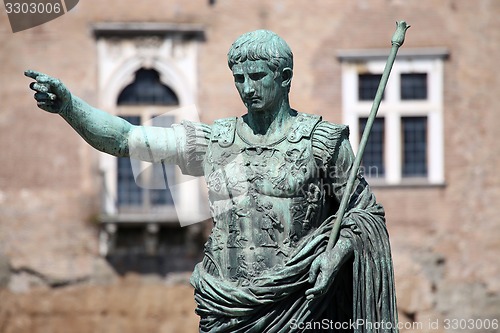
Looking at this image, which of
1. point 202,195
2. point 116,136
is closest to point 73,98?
point 116,136

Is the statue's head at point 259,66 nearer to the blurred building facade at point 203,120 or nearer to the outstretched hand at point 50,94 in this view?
the outstretched hand at point 50,94

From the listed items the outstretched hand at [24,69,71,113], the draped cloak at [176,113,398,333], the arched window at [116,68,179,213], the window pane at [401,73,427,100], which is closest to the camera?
the outstretched hand at [24,69,71,113]

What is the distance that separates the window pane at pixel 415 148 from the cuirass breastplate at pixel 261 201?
62.5 feet

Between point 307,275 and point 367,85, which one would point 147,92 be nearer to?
point 367,85

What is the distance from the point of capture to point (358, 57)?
2636 cm

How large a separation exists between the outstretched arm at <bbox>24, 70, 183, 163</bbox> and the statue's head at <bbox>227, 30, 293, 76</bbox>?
44cm

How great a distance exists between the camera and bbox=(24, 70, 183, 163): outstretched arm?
7195mm

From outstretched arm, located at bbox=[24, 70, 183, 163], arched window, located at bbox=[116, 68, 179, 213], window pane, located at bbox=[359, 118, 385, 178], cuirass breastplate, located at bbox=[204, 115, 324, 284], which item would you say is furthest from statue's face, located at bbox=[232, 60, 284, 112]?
window pane, located at bbox=[359, 118, 385, 178]

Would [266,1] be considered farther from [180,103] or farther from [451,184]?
[451,184]

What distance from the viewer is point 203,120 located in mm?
26344

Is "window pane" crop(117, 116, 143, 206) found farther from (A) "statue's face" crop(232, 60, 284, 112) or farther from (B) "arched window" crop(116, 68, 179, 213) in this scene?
(A) "statue's face" crop(232, 60, 284, 112)

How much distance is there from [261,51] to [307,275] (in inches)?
37.1

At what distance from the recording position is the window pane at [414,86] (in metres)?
26.4

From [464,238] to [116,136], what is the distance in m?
19.5
